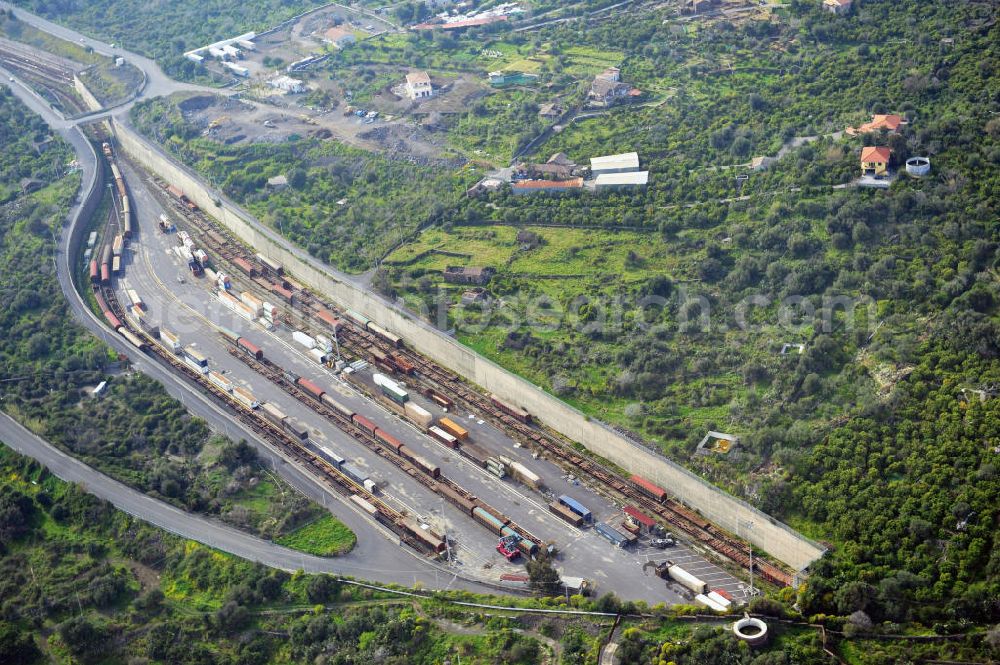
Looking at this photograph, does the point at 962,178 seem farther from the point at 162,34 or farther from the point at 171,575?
the point at 162,34

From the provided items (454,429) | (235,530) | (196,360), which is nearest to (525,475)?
(454,429)

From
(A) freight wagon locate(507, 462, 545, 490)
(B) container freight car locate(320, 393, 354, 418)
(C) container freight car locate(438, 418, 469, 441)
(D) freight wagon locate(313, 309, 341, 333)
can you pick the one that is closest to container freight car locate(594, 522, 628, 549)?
(A) freight wagon locate(507, 462, 545, 490)

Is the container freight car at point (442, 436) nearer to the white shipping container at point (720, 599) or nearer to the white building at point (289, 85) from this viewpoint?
the white shipping container at point (720, 599)

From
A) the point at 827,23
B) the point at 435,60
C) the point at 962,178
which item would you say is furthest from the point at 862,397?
the point at 435,60

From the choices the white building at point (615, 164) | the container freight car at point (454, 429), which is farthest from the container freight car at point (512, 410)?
the white building at point (615, 164)

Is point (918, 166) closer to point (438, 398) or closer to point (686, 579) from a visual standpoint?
point (686, 579)

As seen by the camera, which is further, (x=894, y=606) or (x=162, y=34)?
(x=162, y=34)

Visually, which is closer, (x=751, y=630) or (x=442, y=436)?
(x=751, y=630)
